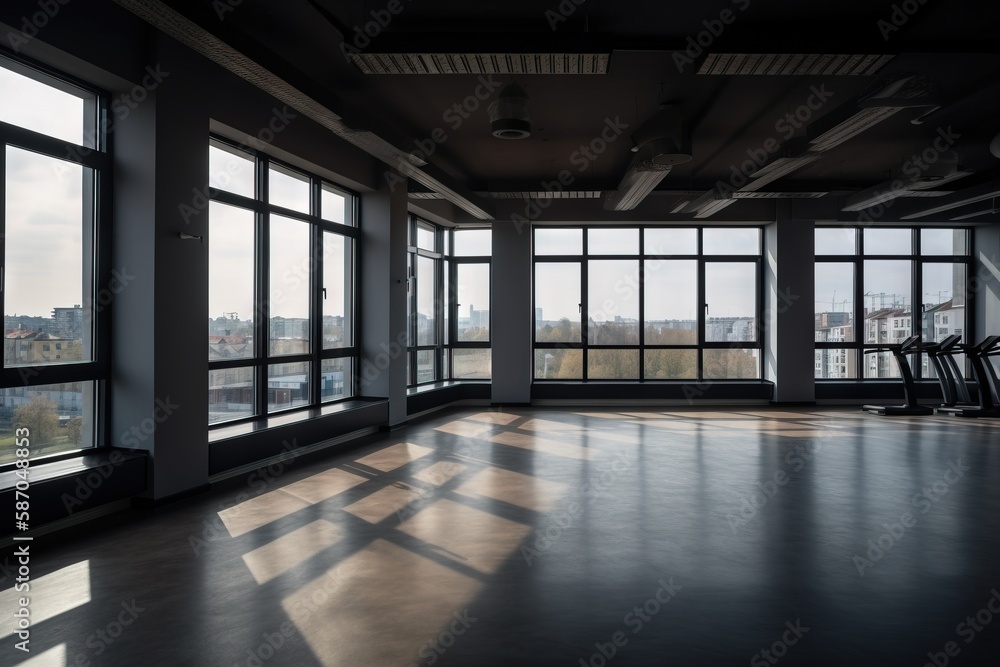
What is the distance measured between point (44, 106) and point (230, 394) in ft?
9.79

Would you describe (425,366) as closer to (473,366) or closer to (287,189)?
(473,366)

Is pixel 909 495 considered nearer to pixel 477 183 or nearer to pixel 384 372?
pixel 384 372

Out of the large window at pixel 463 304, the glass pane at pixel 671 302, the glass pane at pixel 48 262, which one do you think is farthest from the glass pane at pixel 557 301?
the glass pane at pixel 48 262

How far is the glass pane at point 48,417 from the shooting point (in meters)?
4.16

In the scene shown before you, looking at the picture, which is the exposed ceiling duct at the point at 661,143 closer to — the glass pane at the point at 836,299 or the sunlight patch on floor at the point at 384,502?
the sunlight patch on floor at the point at 384,502

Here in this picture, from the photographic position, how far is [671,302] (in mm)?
12031

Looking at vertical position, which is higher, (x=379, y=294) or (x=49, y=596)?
(x=379, y=294)

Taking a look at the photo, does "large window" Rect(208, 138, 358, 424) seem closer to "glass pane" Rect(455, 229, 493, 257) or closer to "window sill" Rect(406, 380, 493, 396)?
"window sill" Rect(406, 380, 493, 396)

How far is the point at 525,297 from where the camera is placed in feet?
38.3

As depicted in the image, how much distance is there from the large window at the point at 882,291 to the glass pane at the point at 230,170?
10.2 meters

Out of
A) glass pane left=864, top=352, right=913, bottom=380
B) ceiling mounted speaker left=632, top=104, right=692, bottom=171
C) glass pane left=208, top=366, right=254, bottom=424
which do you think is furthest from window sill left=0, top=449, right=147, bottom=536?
glass pane left=864, top=352, right=913, bottom=380

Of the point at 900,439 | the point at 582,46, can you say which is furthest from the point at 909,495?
the point at 582,46

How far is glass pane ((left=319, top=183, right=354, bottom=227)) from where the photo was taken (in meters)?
7.93

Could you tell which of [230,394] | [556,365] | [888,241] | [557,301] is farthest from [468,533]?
[888,241]
